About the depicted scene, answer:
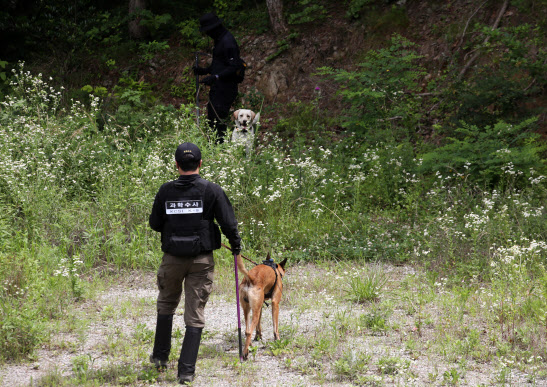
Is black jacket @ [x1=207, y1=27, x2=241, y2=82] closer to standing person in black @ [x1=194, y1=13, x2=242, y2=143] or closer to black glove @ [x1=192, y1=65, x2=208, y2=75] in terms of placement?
standing person in black @ [x1=194, y1=13, x2=242, y2=143]

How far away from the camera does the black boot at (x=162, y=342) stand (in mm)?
4609

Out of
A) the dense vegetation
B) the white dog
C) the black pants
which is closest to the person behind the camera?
the dense vegetation

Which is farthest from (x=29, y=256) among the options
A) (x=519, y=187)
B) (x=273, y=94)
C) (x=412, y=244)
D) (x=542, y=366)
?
(x=273, y=94)

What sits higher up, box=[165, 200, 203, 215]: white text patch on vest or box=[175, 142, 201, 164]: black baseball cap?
box=[175, 142, 201, 164]: black baseball cap

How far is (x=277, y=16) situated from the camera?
15492 mm

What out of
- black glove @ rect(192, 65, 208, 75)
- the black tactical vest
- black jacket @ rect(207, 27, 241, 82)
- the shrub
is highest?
black jacket @ rect(207, 27, 241, 82)

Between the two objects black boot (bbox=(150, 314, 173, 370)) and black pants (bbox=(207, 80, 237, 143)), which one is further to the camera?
black pants (bbox=(207, 80, 237, 143))

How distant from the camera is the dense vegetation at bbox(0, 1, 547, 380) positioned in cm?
632

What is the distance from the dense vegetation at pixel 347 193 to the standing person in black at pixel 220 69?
2.30 ft

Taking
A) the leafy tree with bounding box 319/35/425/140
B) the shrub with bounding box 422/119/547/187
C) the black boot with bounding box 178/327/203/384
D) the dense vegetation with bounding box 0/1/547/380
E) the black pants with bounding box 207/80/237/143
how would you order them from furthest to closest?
the black pants with bounding box 207/80/237/143
the leafy tree with bounding box 319/35/425/140
the shrub with bounding box 422/119/547/187
the dense vegetation with bounding box 0/1/547/380
the black boot with bounding box 178/327/203/384

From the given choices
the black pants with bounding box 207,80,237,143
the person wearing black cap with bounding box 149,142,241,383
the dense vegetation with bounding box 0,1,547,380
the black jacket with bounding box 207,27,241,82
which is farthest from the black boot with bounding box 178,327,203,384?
the black jacket with bounding box 207,27,241,82

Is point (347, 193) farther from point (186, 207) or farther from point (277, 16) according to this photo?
point (277, 16)

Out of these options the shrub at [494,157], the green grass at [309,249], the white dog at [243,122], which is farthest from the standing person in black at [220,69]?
the shrub at [494,157]

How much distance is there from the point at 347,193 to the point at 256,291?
15.7 ft
